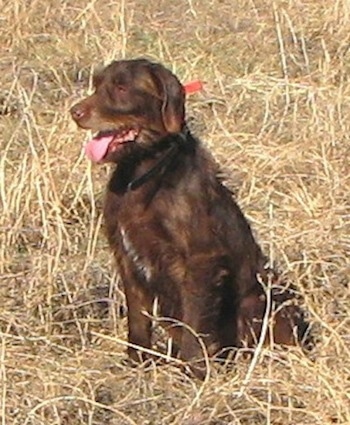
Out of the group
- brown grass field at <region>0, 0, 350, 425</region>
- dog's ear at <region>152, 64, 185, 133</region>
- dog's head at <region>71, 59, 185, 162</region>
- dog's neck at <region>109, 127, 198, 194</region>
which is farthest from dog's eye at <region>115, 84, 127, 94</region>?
brown grass field at <region>0, 0, 350, 425</region>

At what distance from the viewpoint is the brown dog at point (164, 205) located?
5.10 metres

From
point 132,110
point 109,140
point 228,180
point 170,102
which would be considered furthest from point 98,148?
point 228,180

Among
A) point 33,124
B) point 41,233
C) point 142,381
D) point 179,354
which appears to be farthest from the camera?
point 33,124

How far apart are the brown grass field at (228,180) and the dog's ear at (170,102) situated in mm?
747

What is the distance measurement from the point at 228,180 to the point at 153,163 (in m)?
1.48

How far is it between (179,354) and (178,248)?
1.35 ft

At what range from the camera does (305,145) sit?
7.18 meters

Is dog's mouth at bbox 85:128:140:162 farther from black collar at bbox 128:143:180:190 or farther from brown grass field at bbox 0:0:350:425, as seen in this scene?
brown grass field at bbox 0:0:350:425

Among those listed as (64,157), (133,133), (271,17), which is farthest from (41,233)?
(271,17)

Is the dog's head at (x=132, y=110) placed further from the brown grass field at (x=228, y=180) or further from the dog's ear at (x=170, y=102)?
the brown grass field at (x=228, y=180)

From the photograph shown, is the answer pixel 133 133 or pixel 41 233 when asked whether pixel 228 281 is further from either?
pixel 41 233

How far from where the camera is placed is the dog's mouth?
16.7 ft

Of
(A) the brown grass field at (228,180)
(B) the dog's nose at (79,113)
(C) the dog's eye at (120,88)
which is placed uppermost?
(C) the dog's eye at (120,88)

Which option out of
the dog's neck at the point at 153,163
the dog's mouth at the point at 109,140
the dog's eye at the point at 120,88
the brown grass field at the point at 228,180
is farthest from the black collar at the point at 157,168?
the brown grass field at the point at 228,180
